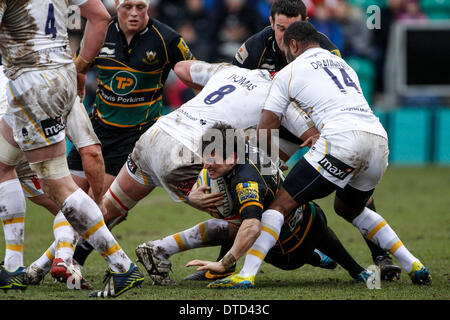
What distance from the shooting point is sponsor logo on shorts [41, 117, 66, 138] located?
17.9 ft

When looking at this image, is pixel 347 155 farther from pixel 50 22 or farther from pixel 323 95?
pixel 50 22

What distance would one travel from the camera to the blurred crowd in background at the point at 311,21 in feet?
55.7

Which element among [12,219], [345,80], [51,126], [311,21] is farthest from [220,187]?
[311,21]

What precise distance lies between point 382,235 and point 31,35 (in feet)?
10.9

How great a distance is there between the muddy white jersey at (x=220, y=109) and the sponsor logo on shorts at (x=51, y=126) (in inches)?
43.2

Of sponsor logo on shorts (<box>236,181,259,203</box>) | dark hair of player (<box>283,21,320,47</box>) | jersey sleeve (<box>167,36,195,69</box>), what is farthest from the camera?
jersey sleeve (<box>167,36,195,69</box>)

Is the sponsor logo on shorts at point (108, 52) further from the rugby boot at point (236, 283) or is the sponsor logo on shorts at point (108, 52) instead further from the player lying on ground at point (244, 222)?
the rugby boot at point (236, 283)

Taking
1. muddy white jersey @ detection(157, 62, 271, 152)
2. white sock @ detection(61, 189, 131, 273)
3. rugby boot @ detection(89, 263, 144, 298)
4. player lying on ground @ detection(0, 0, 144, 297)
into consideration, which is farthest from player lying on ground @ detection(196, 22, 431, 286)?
player lying on ground @ detection(0, 0, 144, 297)

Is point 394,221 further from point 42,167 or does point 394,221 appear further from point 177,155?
point 42,167

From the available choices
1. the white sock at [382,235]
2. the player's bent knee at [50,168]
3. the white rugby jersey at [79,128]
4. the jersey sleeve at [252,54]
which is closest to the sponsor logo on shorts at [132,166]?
the white rugby jersey at [79,128]

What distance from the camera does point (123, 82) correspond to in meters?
7.80

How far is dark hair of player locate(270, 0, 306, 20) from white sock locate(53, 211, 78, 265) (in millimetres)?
2789

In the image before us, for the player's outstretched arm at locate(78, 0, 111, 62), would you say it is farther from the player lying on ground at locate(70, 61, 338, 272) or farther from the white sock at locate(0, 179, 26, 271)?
the white sock at locate(0, 179, 26, 271)

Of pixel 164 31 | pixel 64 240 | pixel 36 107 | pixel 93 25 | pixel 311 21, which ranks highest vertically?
pixel 93 25
